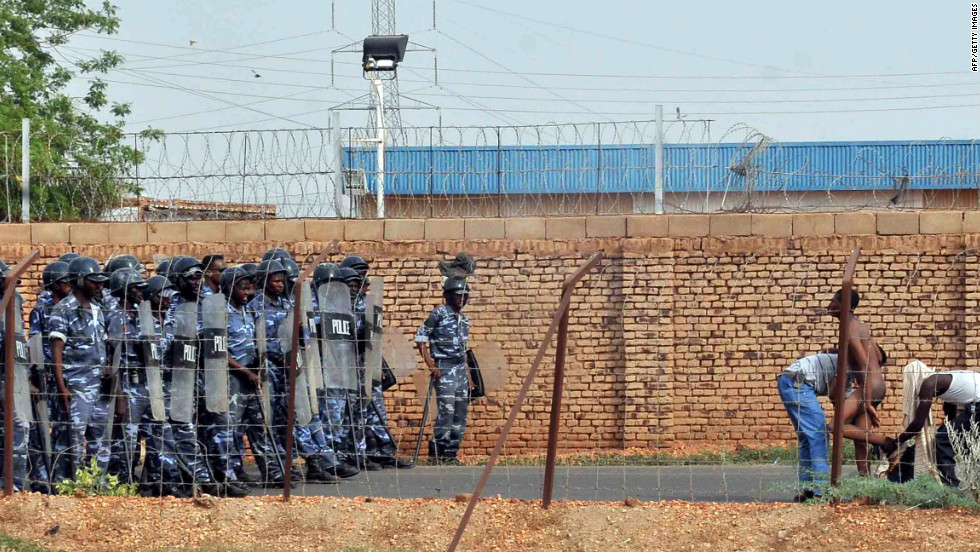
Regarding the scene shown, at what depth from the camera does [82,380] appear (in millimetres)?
8391

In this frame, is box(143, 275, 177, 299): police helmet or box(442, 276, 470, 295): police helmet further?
box(442, 276, 470, 295): police helmet

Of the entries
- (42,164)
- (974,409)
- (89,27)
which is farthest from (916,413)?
(89,27)

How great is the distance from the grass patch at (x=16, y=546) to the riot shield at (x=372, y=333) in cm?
240

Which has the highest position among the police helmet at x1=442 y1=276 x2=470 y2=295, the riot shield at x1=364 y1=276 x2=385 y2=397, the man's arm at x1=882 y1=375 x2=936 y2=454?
the police helmet at x1=442 y1=276 x2=470 y2=295

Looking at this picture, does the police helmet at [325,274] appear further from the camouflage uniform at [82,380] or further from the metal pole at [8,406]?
the metal pole at [8,406]

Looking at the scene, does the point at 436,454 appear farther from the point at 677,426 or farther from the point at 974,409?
the point at 974,409

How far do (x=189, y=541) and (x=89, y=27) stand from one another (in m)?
17.7

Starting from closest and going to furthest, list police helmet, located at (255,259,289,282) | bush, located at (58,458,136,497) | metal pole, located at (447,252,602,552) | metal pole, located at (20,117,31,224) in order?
1. metal pole, located at (447,252,602,552)
2. bush, located at (58,458,136,497)
3. police helmet, located at (255,259,289,282)
4. metal pole, located at (20,117,31,224)

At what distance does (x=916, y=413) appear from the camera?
7.47 metres

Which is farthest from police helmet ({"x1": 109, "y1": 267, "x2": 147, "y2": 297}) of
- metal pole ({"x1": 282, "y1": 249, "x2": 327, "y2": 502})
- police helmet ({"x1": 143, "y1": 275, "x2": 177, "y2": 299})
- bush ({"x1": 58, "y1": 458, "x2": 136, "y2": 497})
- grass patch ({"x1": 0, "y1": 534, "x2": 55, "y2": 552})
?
grass patch ({"x1": 0, "y1": 534, "x2": 55, "y2": 552})

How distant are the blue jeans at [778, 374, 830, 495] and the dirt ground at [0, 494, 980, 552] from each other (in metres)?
0.51

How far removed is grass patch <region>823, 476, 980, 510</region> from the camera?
23.2ft

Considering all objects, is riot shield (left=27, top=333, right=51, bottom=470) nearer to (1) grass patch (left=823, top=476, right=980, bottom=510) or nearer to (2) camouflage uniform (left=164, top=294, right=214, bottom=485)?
(2) camouflage uniform (left=164, top=294, right=214, bottom=485)

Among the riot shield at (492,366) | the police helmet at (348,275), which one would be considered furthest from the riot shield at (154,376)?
the riot shield at (492,366)
